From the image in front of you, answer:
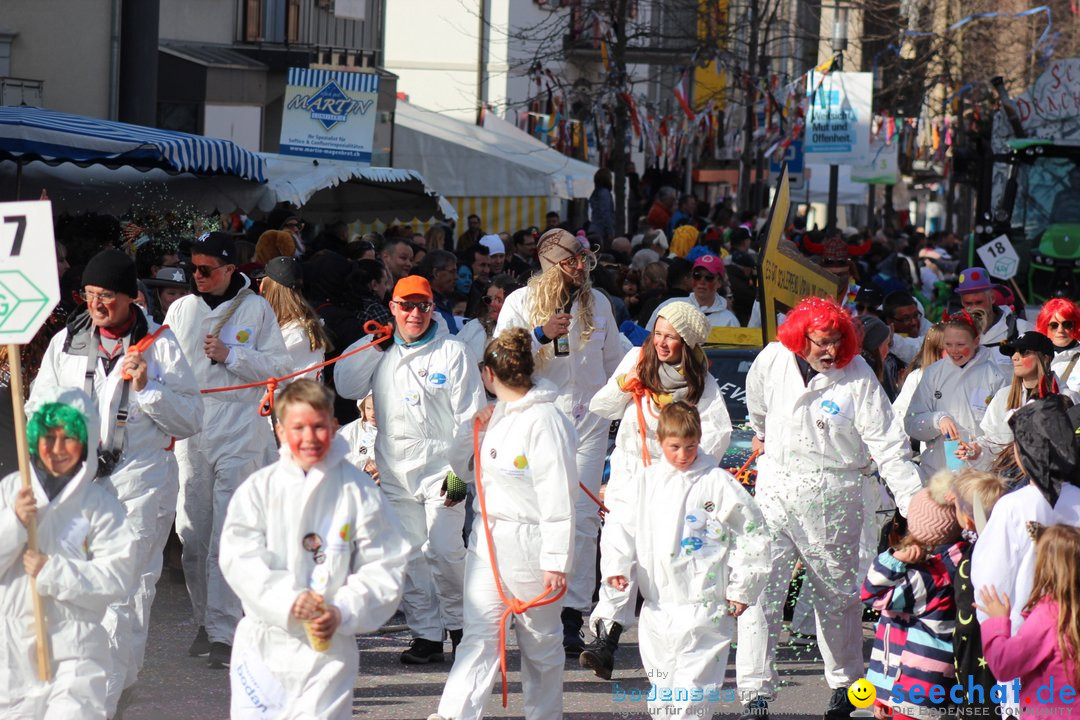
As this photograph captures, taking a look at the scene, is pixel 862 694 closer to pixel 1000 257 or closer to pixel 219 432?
pixel 219 432

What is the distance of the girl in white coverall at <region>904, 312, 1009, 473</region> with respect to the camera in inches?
350

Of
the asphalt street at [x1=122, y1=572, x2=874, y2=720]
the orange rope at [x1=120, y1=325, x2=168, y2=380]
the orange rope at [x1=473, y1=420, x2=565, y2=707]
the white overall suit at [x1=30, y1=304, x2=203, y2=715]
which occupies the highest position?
the orange rope at [x1=120, y1=325, x2=168, y2=380]

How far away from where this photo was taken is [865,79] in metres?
21.4

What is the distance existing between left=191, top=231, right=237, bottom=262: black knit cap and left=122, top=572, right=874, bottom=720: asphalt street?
1.93 metres

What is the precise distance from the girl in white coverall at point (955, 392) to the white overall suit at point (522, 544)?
3.01m

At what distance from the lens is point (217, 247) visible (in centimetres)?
800

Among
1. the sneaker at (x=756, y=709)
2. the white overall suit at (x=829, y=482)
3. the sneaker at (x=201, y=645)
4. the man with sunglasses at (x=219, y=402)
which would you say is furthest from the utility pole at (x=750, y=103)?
the sneaker at (x=756, y=709)

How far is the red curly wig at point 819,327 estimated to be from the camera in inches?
288

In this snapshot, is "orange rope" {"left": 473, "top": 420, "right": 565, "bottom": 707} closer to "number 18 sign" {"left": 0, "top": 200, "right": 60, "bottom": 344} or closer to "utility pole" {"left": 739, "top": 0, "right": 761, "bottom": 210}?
"number 18 sign" {"left": 0, "top": 200, "right": 60, "bottom": 344}

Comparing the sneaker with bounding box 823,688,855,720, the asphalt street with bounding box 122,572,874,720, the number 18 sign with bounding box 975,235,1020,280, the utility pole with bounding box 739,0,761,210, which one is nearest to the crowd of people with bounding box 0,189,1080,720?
the sneaker with bounding box 823,688,855,720

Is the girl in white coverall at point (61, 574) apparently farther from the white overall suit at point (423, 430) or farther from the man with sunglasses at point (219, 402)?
the white overall suit at point (423, 430)

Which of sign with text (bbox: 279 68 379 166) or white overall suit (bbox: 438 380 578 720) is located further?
sign with text (bbox: 279 68 379 166)

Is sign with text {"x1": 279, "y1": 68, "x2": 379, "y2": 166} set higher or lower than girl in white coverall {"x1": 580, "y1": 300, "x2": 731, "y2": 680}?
higher

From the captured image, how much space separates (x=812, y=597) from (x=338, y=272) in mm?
3442
